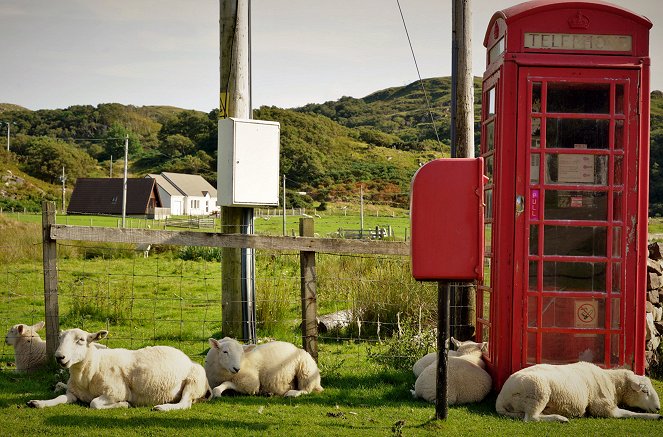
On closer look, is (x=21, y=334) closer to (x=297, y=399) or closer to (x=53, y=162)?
(x=297, y=399)

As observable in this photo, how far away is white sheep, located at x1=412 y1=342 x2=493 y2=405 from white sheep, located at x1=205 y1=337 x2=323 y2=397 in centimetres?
117

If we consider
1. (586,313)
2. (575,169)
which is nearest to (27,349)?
(586,313)

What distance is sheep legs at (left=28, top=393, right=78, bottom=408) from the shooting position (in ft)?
23.1

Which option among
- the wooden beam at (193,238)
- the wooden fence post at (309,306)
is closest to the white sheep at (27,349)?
the wooden beam at (193,238)

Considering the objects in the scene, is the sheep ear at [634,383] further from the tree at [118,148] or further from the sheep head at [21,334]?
the tree at [118,148]

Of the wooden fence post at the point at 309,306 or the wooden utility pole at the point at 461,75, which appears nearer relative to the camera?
the wooden fence post at the point at 309,306

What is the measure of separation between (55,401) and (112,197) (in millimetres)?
79272

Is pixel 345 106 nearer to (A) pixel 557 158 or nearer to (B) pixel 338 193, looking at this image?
(B) pixel 338 193

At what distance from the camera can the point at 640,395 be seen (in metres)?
7.37

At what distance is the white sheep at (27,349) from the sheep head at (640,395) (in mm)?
6540

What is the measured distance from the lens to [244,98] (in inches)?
399

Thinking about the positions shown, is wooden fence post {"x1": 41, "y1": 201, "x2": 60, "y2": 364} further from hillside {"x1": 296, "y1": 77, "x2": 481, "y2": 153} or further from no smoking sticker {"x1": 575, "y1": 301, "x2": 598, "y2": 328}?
hillside {"x1": 296, "y1": 77, "x2": 481, "y2": 153}

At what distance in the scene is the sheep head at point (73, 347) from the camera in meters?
7.03

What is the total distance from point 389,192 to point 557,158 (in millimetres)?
88422
